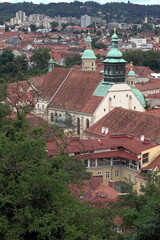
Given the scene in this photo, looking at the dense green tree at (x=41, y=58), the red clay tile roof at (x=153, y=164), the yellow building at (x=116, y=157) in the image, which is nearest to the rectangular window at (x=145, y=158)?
the yellow building at (x=116, y=157)

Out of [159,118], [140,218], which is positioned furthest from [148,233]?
[159,118]

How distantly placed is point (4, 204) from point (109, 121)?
3058 cm

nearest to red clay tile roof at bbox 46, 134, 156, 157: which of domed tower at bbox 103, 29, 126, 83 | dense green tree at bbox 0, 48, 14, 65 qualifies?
domed tower at bbox 103, 29, 126, 83

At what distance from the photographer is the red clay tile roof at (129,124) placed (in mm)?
47375

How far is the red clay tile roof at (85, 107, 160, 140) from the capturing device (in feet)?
155

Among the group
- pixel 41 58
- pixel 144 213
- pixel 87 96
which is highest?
pixel 144 213

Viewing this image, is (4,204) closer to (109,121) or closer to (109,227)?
(109,227)

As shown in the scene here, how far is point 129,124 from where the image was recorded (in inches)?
1939

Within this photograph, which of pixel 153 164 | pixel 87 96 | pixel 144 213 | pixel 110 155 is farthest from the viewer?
Result: pixel 87 96

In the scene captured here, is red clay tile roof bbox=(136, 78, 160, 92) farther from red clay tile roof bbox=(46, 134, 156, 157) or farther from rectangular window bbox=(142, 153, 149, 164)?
rectangular window bbox=(142, 153, 149, 164)

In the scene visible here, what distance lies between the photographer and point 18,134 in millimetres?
25188

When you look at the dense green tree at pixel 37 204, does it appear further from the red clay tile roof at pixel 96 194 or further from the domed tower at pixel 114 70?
the domed tower at pixel 114 70

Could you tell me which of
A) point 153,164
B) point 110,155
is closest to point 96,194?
point 153,164

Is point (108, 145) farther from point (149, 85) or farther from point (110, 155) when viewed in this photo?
point (149, 85)
